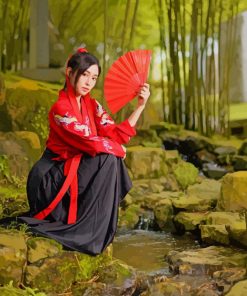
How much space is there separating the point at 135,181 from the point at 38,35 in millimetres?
2774

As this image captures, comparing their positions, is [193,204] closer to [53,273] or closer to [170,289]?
[170,289]

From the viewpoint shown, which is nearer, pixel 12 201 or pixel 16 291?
pixel 16 291

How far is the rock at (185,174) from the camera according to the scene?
5695 mm

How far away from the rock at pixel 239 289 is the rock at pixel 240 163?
145 inches

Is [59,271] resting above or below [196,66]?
below

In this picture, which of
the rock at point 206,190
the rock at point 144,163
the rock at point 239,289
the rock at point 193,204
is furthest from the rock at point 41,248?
the rock at point 144,163

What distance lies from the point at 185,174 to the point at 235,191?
150 centimetres

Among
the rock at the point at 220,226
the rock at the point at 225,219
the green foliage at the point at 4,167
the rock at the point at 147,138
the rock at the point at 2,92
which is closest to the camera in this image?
the rock at the point at 220,226

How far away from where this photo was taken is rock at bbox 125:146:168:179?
5.46 m

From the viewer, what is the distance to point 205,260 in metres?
3.21

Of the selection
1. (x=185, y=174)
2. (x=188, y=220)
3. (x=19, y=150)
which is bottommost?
(x=188, y=220)

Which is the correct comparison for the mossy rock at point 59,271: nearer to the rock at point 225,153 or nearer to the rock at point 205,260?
the rock at point 205,260

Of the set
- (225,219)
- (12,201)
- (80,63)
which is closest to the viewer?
(80,63)

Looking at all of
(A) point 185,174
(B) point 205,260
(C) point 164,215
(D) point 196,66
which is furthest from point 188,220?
(D) point 196,66
